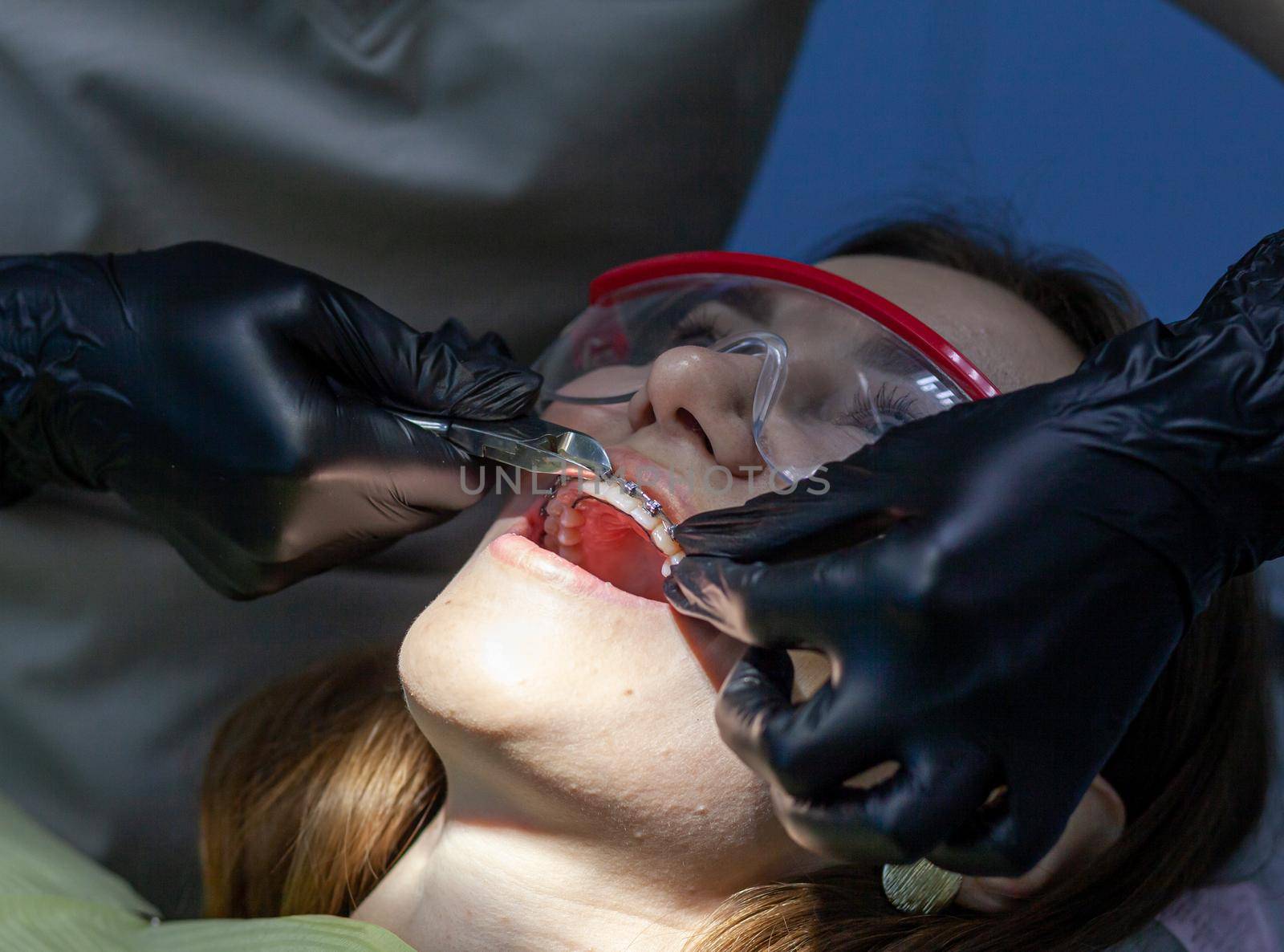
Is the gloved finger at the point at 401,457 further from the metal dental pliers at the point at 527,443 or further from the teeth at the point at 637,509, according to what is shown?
the teeth at the point at 637,509

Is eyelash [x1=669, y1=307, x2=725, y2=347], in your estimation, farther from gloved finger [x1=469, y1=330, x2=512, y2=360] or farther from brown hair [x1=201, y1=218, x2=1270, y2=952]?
brown hair [x1=201, y1=218, x2=1270, y2=952]

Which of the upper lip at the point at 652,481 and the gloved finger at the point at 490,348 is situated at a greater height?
the gloved finger at the point at 490,348

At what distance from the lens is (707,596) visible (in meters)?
1.07

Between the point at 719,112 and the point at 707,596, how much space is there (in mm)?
1224

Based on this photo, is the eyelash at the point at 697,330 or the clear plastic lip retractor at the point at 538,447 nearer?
the clear plastic lip retractor at the point at 538,447

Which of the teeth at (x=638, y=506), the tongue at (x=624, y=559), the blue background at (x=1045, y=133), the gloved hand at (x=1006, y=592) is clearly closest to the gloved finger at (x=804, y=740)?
the gloved hand at (x=1006, y=592)

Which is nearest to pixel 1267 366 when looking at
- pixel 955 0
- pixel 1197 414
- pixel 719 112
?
pixel 1197 414

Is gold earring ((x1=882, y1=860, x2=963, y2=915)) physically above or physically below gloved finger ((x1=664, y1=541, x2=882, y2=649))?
below

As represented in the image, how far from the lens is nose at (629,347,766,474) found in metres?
1.25

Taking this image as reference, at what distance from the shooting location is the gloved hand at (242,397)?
140 centimetres

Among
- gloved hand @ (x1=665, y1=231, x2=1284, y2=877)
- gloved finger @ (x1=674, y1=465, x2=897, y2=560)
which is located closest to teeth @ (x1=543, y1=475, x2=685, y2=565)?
gloved finger @ (x1=674, y1=465, x2=897, y2=560)

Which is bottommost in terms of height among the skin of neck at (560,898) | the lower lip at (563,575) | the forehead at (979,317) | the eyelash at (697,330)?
the skin of neck at (560,898)

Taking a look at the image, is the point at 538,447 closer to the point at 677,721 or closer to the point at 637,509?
the point at 637,509

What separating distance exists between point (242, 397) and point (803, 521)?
815mm
